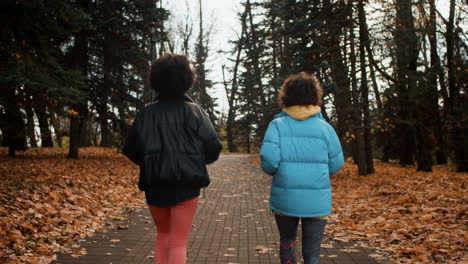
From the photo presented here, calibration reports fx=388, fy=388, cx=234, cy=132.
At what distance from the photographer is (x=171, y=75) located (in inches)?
123

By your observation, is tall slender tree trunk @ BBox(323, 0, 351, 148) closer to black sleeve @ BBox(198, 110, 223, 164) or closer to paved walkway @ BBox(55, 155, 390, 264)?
paved walkway @ BBox(55, 155, 390, 264)

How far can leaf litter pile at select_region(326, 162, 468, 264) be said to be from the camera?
4.91 metres

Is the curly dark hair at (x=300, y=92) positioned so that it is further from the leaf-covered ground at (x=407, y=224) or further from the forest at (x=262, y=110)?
the leaf-covered ground at (x=407, y=224)

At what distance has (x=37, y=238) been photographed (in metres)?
5.27

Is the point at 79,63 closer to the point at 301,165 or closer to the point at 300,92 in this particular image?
the point at 300,92

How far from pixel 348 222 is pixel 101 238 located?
4298 millimetres

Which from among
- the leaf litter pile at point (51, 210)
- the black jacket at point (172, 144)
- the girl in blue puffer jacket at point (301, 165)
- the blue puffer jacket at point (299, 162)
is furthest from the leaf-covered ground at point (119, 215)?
the black jacket at point (172, 144)

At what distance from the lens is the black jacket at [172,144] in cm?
291

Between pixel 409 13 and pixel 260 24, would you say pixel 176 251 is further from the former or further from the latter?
pixel 260 24

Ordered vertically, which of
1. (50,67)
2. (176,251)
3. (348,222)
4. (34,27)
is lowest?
(348,222)

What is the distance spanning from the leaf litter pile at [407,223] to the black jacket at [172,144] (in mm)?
3150

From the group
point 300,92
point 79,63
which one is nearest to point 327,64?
point 79,63

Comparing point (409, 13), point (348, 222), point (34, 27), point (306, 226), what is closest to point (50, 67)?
point (34, 27)

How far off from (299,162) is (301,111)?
0.42 meters
